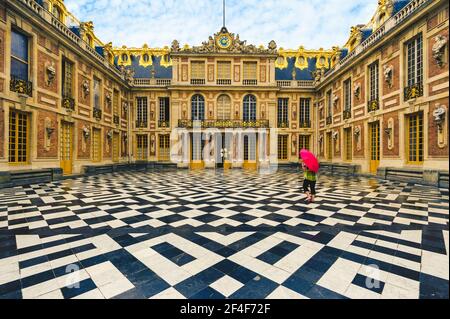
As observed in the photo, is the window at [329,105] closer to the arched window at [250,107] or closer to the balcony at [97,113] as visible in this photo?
the arched window at [250,107]

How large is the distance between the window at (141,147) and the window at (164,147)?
144cm

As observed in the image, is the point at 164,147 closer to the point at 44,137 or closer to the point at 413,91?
the point at 44,137

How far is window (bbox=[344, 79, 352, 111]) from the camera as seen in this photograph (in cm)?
1562

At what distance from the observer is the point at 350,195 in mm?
7133

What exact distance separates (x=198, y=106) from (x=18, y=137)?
13816mm

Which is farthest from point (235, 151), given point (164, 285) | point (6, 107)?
point (164, 285)

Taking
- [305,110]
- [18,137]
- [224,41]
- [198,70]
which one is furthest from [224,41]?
[18,137]

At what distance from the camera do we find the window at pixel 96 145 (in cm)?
1516

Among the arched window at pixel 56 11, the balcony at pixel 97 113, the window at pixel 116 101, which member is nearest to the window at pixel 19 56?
the arched window at pixel 56 11

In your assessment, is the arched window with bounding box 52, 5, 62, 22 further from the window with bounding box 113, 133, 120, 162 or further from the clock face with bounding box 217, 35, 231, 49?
the clock face with bounding box 217, 35, 231, 49

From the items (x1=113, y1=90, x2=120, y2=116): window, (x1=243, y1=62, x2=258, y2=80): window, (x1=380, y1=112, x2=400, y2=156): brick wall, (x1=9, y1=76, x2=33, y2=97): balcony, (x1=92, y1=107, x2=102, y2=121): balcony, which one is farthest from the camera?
(x1=243, y1=62, x2=258, y2=80): window

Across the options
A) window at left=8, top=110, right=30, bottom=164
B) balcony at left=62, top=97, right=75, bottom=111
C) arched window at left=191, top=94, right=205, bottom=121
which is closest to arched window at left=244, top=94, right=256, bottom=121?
arched window at left=191, top=94, right=205, bottom=121

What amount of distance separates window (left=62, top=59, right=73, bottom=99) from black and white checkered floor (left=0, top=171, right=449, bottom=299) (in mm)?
9289

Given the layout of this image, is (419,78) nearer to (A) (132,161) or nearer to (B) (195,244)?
(B) (195,244)
